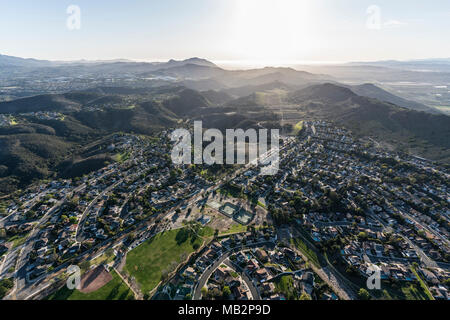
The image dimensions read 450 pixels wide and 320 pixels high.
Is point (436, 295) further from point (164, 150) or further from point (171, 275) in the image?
point (164, 150)

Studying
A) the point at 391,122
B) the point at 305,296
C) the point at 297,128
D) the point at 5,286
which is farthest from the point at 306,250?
the point at 391,122

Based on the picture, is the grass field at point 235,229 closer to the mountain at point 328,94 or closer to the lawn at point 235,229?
the lawn at point 235,229

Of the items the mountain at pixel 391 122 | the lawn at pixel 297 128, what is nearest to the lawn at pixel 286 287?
the mountain at pixel 391 122

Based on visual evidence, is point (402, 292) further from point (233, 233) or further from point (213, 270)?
point (213, 270)

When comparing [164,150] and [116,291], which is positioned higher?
[164,150]

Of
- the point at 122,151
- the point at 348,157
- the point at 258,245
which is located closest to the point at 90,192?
the point at 122,151
